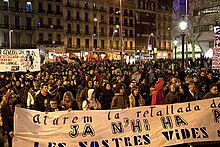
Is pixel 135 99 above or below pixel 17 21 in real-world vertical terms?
below

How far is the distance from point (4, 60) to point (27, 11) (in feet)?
177

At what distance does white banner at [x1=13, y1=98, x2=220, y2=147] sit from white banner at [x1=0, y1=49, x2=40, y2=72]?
322 inches

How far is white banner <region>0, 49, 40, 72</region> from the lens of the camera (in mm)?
15172

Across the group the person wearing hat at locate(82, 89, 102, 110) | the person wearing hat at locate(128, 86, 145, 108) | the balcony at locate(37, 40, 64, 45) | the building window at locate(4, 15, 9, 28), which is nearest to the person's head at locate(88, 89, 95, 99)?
the person wearing hat at locate(82, 89, 102, 110)

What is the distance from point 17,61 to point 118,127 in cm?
894

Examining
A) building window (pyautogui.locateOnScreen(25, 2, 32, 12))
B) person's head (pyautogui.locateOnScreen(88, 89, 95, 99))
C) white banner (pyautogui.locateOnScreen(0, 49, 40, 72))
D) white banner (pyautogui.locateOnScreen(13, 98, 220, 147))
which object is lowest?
white banner (pyautogui.locateOnScreen(13, 98, 220, 147))

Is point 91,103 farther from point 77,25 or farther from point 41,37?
point 77,25

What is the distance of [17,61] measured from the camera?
15344 millimetres

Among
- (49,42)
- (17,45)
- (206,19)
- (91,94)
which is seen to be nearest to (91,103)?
(91,94)

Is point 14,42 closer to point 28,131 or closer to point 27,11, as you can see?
point 27,11

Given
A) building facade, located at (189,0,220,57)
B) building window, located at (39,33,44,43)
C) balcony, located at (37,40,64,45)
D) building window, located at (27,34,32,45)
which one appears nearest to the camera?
building facade, located at (189,0,220,57)

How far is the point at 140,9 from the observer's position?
89250mm

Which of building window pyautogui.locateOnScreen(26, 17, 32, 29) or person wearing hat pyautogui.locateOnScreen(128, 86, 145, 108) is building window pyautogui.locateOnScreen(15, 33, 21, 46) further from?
person wearing hat pyautogui.locateOnScreen(128, 86, 145, 108)

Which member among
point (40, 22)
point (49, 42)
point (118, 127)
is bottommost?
point (118, 127)
